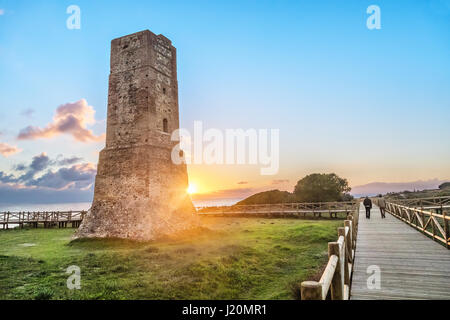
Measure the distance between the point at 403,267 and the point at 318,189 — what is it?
4065 centimetres

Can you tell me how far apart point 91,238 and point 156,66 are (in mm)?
10117

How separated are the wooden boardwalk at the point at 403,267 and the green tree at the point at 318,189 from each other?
35.0 metres

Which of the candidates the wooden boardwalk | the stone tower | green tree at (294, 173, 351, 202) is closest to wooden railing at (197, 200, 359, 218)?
green tree at (294, 173, 351, 202)

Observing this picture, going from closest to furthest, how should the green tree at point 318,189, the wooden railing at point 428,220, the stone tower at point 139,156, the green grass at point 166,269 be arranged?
the green grass at point 166,269, the wooden railing at point 428,220, the stone tower at point 139,156, the green tree at point 318,189

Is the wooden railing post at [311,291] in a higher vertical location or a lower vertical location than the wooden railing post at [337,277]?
higher

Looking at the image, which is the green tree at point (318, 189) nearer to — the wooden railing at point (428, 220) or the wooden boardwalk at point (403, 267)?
the wooden railing at point (428, 220)

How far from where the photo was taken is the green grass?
7562mm

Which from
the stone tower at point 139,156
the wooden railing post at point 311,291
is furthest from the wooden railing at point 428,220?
the stone tower at point 139,156

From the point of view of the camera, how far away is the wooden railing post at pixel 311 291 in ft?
8.21

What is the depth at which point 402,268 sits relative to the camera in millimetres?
6980

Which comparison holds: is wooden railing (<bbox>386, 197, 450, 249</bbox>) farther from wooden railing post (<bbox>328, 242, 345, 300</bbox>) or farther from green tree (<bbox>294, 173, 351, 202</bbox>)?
green tree (<bbox>294, 173, 351, 202</bbox>)

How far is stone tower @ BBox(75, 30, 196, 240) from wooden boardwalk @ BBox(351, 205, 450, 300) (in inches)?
380

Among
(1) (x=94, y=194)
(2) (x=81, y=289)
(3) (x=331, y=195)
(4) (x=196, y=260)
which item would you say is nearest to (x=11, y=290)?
(2) (x=81, y=289)

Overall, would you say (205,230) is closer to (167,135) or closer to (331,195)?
(167,135)
